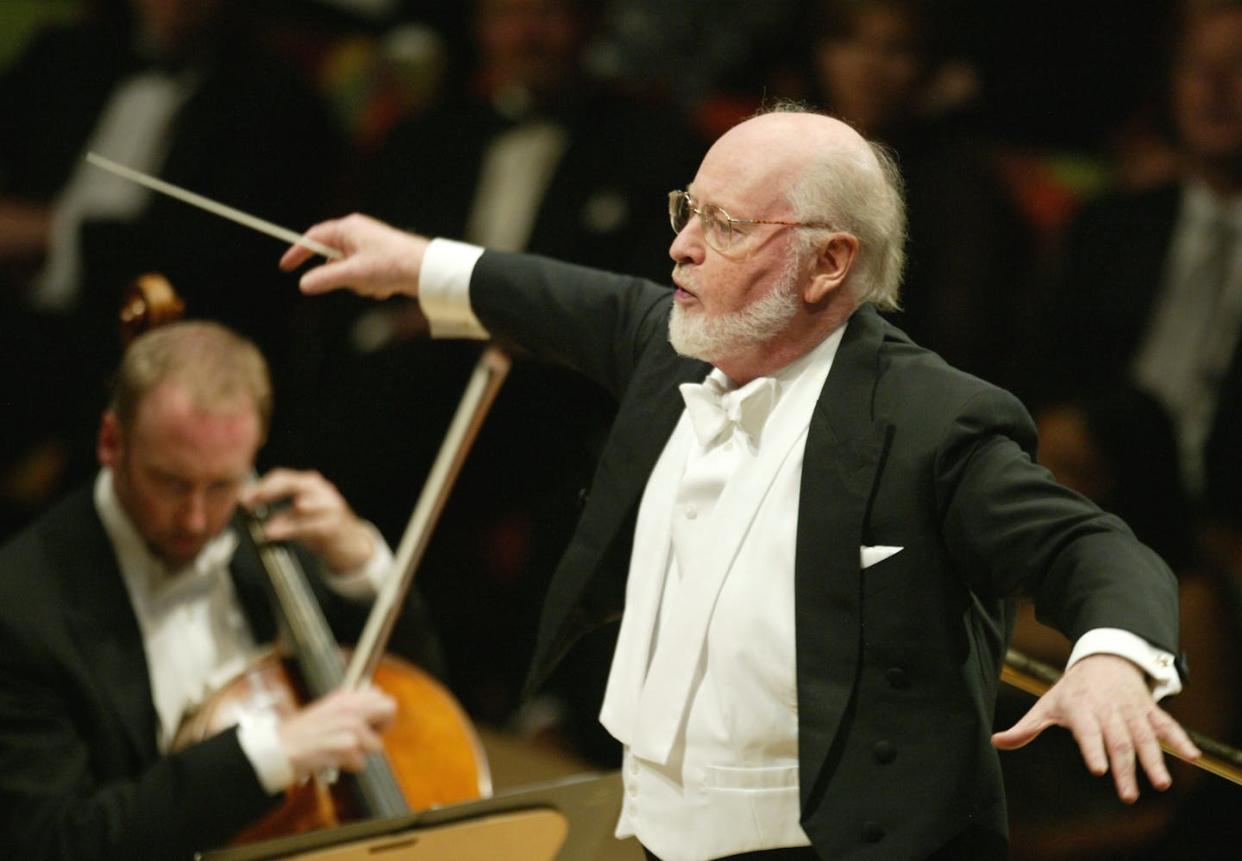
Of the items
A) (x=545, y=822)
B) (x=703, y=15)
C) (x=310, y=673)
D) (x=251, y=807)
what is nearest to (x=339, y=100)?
(x=703, y=15)

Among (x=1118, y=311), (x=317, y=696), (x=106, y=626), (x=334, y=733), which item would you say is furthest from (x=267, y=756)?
(x=1118, y=311)

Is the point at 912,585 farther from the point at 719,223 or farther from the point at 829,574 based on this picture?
the point at 719,223

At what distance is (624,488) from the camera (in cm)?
156

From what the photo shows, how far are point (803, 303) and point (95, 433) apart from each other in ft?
7.20

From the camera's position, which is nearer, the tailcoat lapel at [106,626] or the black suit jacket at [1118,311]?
the tailcoat lapel at [106,626]

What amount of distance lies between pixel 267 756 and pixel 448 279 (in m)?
0.73

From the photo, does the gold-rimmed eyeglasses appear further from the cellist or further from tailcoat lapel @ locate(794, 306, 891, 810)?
the cellist

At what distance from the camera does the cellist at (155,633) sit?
79.8 inches

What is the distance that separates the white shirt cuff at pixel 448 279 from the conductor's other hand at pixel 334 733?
619mm

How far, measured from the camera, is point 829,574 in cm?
137

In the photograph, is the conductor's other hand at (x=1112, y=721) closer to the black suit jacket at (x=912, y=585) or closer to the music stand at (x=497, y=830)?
the black suit jacket at (x=912, y=585)

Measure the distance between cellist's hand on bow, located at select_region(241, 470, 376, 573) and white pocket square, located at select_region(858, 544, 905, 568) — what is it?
3.79 ft

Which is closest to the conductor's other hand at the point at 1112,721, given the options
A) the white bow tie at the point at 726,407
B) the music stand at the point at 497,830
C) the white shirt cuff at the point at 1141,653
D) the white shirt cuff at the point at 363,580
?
the white shirt cuff at the point at 1141,653

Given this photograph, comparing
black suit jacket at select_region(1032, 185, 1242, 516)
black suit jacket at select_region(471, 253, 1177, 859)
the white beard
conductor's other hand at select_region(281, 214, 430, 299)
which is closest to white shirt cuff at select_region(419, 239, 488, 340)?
conductor's other hand at select_region(281, 214, 430, 299)
